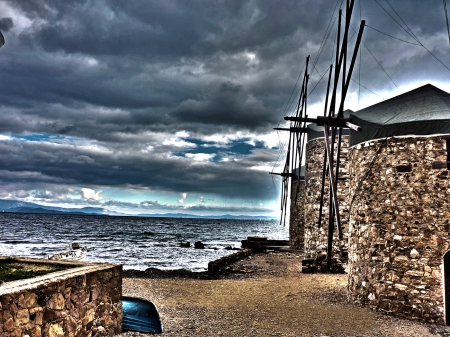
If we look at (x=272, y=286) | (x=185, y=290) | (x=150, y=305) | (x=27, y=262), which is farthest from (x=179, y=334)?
(x=272, y=286)

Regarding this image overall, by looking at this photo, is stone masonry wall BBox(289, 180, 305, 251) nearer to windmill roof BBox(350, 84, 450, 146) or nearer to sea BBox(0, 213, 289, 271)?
sea BBox(0, 213, 289, 271)

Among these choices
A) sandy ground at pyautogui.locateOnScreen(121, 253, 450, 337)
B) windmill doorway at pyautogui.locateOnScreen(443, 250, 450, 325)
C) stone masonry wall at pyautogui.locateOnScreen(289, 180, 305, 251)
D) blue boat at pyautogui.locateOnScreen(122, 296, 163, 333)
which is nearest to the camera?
blue boat at pyautogui.locateOnScreen(122, 296, 163, 333)

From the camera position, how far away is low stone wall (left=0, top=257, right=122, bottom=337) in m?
5.75

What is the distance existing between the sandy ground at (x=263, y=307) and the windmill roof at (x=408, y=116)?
5442 mm

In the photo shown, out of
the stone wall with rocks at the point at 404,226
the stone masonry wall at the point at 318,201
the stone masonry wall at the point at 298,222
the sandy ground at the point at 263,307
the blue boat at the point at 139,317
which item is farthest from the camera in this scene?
the stone masonry wall at the point at 298,222

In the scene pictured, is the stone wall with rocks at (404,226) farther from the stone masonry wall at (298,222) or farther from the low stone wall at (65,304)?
the stone masonry wall at (298,222)

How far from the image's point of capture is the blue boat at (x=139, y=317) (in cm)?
882

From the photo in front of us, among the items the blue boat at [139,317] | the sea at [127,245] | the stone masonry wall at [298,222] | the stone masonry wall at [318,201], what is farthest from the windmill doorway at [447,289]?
the stone masonry wall at [298,222]

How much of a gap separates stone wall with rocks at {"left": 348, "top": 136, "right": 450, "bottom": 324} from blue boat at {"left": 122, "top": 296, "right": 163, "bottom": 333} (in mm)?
6565

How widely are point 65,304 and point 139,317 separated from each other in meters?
3.04

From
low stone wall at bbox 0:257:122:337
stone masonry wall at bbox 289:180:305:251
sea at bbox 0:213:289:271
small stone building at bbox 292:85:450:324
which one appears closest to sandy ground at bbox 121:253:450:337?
small stone building at bbox 292:85:450:324

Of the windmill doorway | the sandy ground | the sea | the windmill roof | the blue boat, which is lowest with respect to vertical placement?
the sea

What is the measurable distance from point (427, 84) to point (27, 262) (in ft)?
43.2

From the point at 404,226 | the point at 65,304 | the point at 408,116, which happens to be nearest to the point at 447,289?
the point at 404,226
